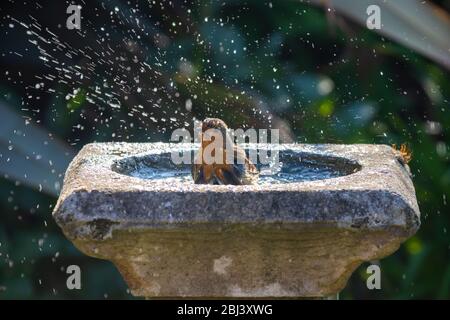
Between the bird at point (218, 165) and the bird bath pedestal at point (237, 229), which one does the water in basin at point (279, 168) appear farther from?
the bird bath pedestal at point (237, 229)

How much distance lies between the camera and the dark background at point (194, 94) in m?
4.62

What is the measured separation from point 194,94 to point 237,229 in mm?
2209

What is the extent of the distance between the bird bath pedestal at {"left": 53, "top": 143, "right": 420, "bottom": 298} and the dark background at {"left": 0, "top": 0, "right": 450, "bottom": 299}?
1.81 meters

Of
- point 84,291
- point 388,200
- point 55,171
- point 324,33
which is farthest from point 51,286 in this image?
point 388,200

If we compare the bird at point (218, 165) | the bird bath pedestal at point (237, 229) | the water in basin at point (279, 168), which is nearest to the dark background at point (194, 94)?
the water in basin at point (279, 168)

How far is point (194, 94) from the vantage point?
4.72m

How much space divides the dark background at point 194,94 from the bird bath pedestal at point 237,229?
1808mm

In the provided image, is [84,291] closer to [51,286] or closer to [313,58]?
[51,286]

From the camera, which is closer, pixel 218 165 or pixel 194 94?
pixel 218 165

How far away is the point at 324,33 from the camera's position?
4.73m

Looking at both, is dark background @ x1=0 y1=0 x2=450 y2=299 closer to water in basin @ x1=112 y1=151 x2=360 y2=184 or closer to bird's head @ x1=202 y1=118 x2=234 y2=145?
water in basin @ x1=112 y1=151 x2=360 y2=184

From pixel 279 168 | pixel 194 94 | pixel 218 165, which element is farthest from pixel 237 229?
pixel 194 94

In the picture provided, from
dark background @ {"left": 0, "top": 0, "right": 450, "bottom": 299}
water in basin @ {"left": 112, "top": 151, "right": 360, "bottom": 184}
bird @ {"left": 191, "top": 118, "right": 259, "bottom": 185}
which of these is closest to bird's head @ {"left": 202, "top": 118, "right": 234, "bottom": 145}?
bird @ {"left": 191, "top": 118, "right": 259, "bottom": 185}

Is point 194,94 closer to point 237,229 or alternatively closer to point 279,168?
point 279,168
